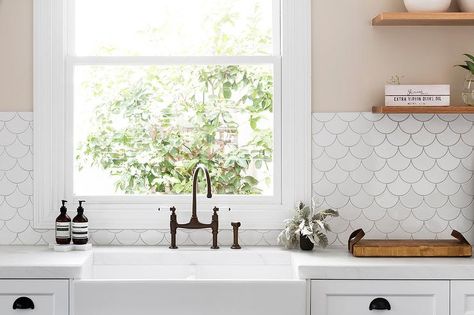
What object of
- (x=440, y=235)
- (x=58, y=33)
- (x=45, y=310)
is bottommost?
(x=45, y=310)

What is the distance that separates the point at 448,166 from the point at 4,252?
2.25 metres

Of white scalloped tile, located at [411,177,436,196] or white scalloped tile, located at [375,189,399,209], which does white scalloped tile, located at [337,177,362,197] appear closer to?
white scalloped tile, located at [375,189,399,209]

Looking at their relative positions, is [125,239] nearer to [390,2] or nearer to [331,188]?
[331,188]

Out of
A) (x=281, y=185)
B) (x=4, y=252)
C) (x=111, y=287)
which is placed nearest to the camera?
(x=111, y=287)

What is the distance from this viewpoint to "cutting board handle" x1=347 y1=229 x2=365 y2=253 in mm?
3970

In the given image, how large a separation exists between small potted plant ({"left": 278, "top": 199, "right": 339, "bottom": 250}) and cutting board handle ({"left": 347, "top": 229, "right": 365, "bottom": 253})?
0.39 feet

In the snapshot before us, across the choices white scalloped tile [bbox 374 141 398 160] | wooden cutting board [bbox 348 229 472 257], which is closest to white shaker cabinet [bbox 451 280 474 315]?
wooden cutting board [bbox 348 229 472 257]

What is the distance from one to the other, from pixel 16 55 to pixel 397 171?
6.67ft

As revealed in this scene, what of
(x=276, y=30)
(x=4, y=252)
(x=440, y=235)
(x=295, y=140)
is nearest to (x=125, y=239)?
(x=4, y=252)

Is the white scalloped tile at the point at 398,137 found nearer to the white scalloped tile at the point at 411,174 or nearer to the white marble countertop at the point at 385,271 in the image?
the white scalloped tile at the point at 411,174

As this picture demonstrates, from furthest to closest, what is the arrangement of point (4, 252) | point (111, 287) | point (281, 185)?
1. point (281, 185)
2. point (4, 252)
3. point (111, 287)

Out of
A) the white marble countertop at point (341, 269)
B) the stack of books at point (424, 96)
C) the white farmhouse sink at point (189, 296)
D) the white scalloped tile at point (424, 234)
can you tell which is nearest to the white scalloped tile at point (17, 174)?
the white marble countertop at point (341, 269)

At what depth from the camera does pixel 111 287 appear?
141 inches

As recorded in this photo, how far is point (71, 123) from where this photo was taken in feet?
14.1
